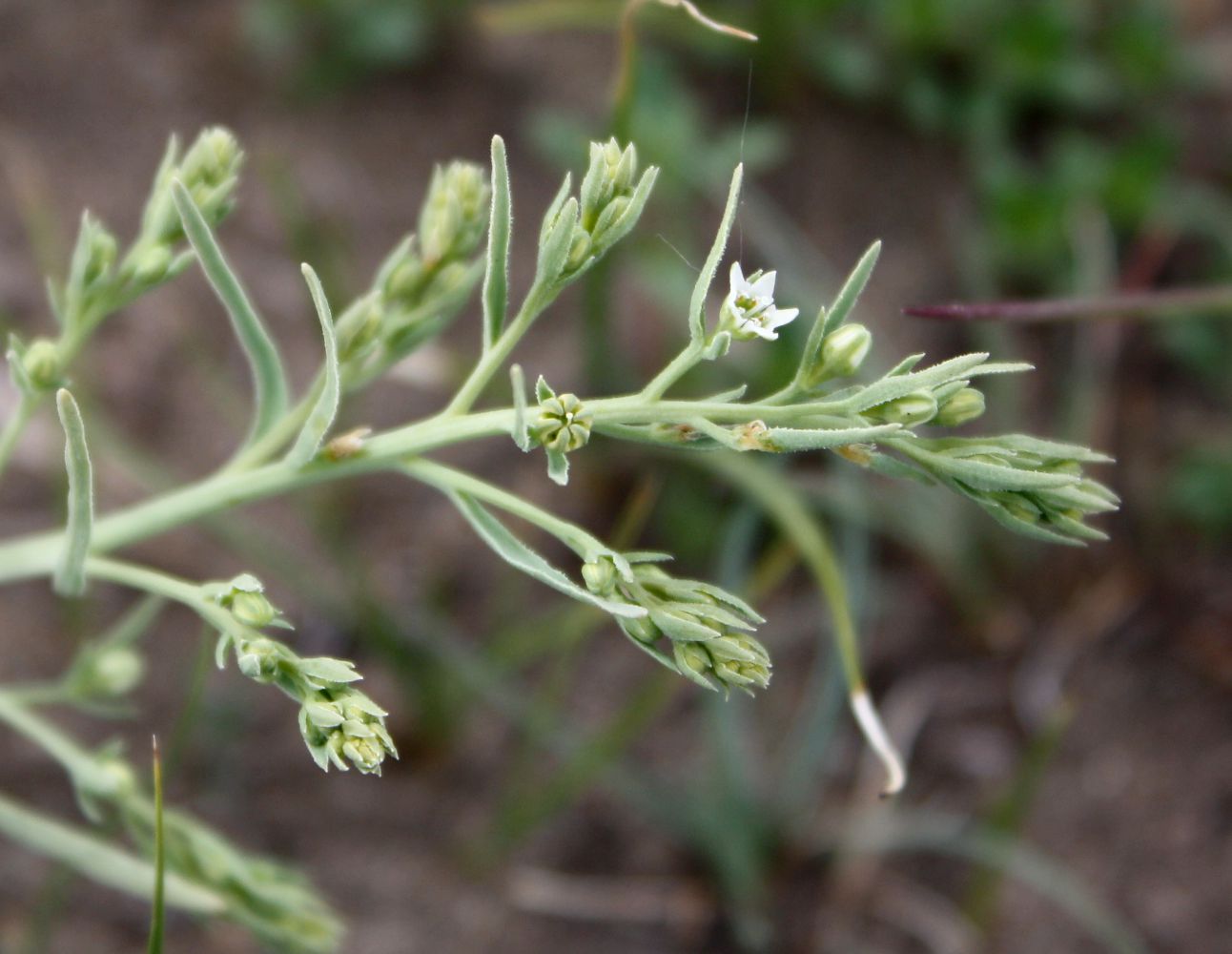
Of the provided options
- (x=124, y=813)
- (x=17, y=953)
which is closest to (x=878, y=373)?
(x=124, y=813)

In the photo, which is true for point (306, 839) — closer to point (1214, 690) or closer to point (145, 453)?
point (145, 453)

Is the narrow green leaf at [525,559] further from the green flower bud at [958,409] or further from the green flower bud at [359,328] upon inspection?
the green flower bud at [958,409]

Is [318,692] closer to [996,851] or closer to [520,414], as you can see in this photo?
[520,414]

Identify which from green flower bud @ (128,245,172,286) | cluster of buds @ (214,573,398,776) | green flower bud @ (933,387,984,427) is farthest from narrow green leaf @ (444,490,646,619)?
green flower bud @ (128,245,172,286)

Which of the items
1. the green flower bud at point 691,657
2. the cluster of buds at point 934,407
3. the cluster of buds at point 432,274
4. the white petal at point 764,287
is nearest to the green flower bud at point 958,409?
the cluster of buds at point 934,407

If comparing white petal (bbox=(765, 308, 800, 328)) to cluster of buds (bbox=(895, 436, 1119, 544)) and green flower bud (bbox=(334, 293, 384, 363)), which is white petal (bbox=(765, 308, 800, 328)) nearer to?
cluster of buds (bbox=(895, 436, 1119, 544))

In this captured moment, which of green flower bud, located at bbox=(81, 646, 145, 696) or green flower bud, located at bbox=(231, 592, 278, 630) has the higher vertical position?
green flower bud, located at bbox=(231, 592, 278, 630)
